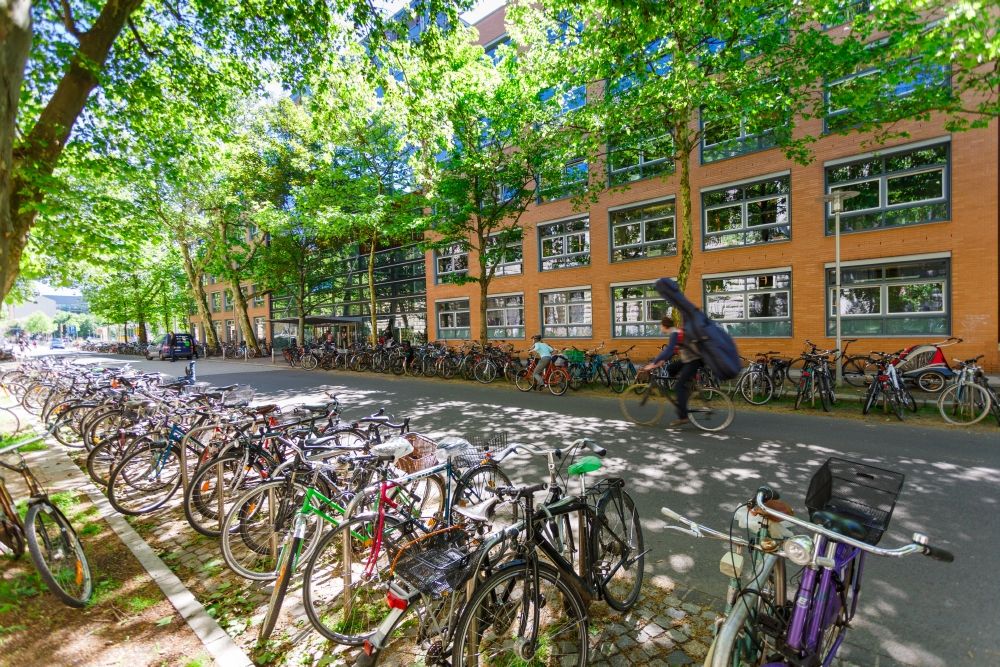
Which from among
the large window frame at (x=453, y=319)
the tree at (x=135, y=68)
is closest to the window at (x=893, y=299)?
the tree at (x=135, y=68)

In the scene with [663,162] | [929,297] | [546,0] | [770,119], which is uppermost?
[546,0]

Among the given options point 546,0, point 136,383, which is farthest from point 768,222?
point 136,383

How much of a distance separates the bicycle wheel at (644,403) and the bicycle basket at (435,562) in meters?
5.80

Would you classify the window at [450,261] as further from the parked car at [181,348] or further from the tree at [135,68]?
the parked car at [181,348]

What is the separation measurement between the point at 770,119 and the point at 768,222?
511 cm

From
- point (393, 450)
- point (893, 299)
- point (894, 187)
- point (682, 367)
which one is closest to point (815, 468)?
point (682, 367)

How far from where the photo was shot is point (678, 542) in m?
3.62

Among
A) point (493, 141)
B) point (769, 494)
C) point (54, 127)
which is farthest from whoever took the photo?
point (493, 141)

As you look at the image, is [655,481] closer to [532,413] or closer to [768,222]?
[532,413]

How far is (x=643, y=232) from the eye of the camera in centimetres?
1741

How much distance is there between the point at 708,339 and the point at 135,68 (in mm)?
9726

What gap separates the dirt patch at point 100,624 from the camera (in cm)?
241

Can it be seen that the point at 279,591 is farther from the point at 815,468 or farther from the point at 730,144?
the point at 730,144

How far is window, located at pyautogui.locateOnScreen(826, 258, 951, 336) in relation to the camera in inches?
482
